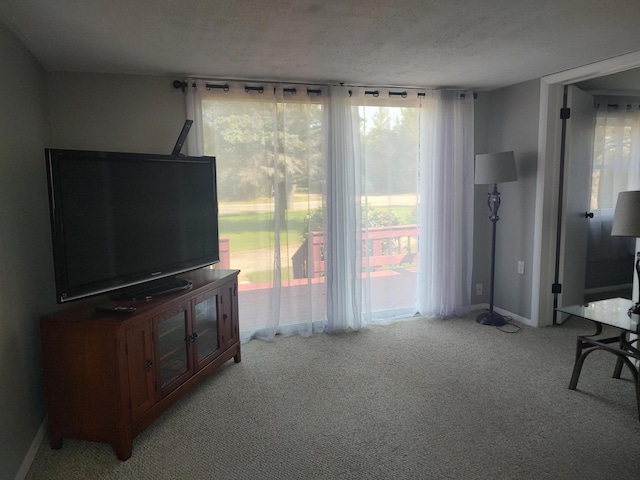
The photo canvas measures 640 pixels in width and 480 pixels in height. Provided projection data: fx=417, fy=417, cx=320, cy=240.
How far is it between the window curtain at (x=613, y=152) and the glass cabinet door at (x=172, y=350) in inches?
171

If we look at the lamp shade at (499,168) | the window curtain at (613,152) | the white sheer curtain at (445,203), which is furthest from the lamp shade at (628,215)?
the window curtain at (613,152)

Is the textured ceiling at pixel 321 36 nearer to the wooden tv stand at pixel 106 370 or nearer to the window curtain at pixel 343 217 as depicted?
the window curtain at pixel 343 217

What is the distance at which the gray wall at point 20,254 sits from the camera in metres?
1.94

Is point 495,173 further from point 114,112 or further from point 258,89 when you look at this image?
point 114,112

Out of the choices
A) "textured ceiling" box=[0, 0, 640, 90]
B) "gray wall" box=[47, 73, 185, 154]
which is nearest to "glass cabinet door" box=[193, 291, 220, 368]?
"gray wall" box=[47, 73, 185, 154]

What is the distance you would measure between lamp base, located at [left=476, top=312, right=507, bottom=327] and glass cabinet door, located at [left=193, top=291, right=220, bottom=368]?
98.0 inches

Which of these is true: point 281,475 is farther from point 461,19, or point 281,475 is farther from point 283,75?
point 283,75

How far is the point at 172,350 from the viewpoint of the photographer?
→ 2.54 meters

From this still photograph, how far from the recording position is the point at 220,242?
11.5ft

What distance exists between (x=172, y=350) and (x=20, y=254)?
0.96 m

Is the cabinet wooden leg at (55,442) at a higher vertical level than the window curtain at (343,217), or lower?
lower

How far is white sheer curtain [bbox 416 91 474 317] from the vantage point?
396cm

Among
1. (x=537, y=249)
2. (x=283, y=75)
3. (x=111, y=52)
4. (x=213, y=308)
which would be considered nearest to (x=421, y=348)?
(x=537, y=249)

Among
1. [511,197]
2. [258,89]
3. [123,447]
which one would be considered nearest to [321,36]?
[258,89]
